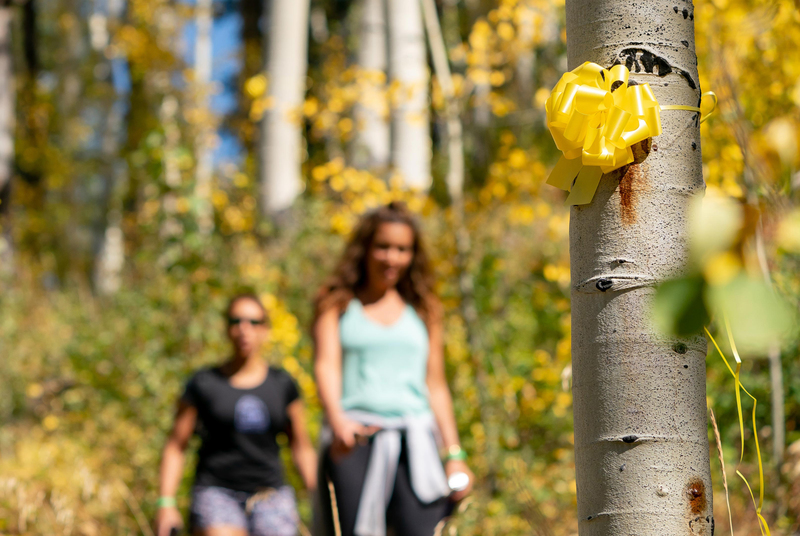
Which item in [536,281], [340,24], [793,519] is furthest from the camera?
[340,24]

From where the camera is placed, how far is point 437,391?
246cm

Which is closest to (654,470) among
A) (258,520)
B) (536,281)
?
(258,520)

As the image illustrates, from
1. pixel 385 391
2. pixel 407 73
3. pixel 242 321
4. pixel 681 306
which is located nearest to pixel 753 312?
pixel 681 306

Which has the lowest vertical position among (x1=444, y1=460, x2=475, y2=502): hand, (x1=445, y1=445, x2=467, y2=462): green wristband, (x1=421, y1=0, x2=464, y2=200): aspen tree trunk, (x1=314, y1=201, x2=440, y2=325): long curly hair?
(x1=444, y1=460, x2=475, y2=502): hand

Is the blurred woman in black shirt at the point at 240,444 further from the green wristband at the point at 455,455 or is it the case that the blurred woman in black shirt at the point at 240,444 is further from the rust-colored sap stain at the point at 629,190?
the rust-colored sap stain at the point at 629,190

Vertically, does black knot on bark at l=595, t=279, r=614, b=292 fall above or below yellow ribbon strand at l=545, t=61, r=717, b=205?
below

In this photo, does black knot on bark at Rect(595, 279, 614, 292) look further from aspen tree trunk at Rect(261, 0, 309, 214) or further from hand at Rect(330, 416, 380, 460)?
aspen tree trunk at Rect(261, 0, 309, 214)

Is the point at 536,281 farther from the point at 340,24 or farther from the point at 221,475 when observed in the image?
the point at 340,24

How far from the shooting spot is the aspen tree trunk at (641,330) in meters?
0.81

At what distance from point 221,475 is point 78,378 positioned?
2.67m

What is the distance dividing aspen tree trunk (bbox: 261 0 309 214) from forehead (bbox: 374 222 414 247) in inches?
143

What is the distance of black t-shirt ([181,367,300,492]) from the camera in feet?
8.58

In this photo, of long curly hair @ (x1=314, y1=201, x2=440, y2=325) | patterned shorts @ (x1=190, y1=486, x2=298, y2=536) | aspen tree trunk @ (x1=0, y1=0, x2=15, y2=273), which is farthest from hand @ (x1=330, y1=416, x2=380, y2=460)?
aspen tree trunk @ (x1=0, y1=0, x2=15, y2=273)

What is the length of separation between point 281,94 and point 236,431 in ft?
A: 12.8
